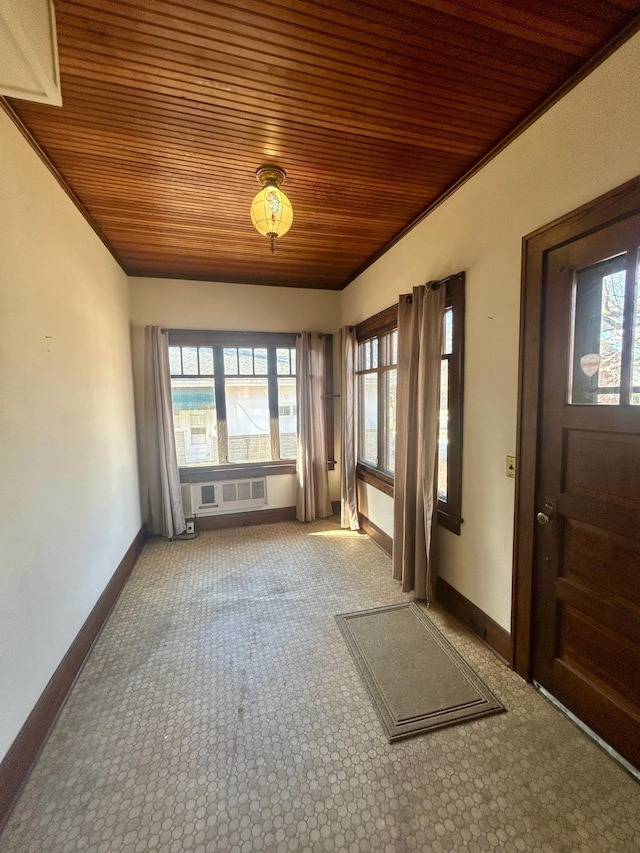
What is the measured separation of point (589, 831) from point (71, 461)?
2858mm

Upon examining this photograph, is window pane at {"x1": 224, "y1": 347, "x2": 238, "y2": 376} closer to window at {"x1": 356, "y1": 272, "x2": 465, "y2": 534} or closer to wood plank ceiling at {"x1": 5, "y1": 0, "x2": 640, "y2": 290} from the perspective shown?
window at {"x1": 356, "y1": 272, "x2": 465, "y2": 534}

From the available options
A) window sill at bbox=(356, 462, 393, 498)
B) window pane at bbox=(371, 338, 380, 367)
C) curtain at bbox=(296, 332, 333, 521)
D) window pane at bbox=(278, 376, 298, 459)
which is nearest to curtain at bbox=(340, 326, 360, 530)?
window sill at bbox=(356, 462, 393, 498)

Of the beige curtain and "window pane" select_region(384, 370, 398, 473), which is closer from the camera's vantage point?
the beige curtain

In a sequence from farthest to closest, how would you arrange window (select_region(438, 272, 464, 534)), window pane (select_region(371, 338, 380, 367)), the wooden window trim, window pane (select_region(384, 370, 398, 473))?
window pane (select_region(371, 338, 380, 367)) → window pane (select_region(384, 370, 398, 473)) → the wooden window trim → window (select_region(438, 272, 464, 534))

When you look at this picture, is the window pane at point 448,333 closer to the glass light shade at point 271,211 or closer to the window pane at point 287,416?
the glass light shade at point 271,211

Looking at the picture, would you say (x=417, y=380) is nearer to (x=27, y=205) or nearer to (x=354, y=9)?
(x=354, y=9)

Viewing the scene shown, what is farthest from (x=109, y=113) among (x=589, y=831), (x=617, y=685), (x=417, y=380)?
(x=589, y=831)

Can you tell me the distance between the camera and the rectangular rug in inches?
63.6

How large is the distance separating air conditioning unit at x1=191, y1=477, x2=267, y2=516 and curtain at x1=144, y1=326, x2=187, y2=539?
0.22 m

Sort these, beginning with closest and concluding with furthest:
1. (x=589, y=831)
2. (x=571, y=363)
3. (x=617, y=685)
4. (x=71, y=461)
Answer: (x=589, y=831) < (x=617, y=685) < (x=571, y=363) < (x=71, y=461)

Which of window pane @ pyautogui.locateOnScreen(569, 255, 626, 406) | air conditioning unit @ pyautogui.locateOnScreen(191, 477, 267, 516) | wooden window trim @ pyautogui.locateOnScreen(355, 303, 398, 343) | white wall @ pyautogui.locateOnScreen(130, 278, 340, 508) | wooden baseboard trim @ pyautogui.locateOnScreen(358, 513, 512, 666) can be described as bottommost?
wooden baseboard trim @ pyautogui.locateOnScreen(358, 513, 512, 666)

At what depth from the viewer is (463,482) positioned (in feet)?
7.19

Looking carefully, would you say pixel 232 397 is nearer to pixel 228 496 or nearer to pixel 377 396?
pixel 228 496

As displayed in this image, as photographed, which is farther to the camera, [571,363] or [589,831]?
[571,363]
